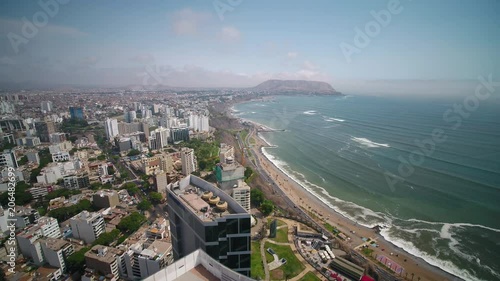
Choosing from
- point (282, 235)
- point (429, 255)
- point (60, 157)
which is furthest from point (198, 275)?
point (60, 157)

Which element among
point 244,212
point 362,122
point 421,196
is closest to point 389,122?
point 362,122

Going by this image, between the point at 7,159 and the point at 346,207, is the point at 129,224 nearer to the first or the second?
the point at 346,207

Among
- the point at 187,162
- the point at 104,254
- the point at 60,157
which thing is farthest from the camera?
the point at 60,157

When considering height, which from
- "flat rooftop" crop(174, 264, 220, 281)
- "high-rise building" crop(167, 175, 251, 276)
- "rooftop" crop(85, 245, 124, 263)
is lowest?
"rooftop" crop(85, 245, 124, 263)

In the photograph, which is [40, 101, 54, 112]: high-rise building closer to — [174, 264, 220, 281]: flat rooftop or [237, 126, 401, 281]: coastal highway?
[237, 126, 401, 281]: coastal highway

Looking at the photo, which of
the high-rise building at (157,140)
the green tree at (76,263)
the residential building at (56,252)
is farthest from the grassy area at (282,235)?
the high-rise building at (157,140)

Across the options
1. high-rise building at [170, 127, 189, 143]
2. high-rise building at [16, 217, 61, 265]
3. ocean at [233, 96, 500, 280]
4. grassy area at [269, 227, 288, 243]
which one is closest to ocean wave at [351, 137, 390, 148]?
ocean at [233, 96, 500, 280]
